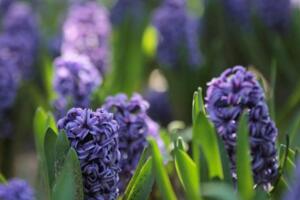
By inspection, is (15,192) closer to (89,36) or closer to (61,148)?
(61,148)

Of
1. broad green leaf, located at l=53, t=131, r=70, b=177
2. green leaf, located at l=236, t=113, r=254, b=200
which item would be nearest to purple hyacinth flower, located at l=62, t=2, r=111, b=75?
broad green leaf, located at l=53, t=131, r=70, b=177

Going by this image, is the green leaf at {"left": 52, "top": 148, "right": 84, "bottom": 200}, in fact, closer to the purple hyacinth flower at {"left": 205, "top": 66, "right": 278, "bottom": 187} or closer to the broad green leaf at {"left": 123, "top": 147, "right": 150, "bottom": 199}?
the broad green leaf at {"left": 123, "top": 147, "right": 150, "bottom": 199}

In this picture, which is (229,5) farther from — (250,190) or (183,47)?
(250,190)

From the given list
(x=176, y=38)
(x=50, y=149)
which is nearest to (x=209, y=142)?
(x=50, y=149)

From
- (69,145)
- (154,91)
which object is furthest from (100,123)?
(154,91)

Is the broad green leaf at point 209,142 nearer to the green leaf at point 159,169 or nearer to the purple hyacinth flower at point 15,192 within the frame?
the green leaf at point 159,169

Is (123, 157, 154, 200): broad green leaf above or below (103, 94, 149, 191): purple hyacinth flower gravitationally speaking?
below

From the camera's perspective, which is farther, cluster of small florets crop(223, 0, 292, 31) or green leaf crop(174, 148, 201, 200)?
cluster of small florets crop(223, 0, 292, 31)

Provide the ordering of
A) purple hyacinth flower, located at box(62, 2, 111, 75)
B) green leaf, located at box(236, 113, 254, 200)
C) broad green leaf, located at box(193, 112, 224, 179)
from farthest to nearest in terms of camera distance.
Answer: purple hyacinth flower, located at box(62, 2, 111, 75) → broad green leaf, located at box(193, 112, 224, 179) → green leaf, located at box(236, 113, 254, 200)
